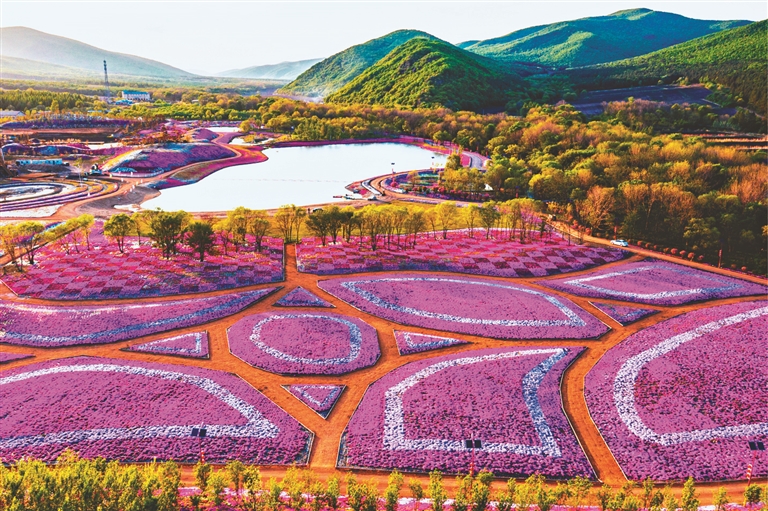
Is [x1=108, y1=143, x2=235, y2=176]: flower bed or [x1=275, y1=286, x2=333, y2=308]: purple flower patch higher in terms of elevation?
[x1=108, y1=143, x2=235, y2=176]: flower bed

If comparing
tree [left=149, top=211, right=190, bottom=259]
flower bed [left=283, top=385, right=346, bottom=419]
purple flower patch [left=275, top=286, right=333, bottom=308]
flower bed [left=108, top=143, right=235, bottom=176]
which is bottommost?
flower bed [left=283, top=385, right=346, bottom=419]

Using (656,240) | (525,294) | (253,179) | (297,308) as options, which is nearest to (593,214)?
(656,240)

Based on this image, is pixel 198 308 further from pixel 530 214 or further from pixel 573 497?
pixel 530 214

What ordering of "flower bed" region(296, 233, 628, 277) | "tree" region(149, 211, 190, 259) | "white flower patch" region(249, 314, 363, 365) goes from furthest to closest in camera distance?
1. "tree" region(149, 211, 190, 259)
2. "flower bed" region(296, 233, 628, 277)
3. "white flower patch" region(249, 314, 363, 365)

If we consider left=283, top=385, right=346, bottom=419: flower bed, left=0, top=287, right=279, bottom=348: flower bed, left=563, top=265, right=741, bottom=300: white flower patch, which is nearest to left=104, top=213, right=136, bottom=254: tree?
left=0, top=287, right=279, bottom=348: flower bed

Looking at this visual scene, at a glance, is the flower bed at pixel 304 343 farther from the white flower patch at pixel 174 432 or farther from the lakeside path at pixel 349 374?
the white flower patch at pixel 174 432

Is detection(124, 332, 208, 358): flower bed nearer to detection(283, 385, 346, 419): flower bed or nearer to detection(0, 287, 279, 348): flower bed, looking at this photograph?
detection(0, 287, 279, 348): flower bed

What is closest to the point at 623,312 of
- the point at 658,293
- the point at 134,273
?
Answer: the point at 658,293

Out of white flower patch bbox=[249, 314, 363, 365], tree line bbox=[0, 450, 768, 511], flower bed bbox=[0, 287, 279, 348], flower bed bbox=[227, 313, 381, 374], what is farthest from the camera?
flower bed bbox=[0, 287, 279, 348]

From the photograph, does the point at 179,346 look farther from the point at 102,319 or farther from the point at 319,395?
the point at 319,395
